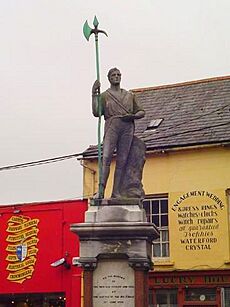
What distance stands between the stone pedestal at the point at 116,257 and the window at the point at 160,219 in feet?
32.5

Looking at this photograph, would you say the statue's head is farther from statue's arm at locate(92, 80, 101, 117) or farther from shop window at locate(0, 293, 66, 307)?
shop window at locate(0, 293, 66, 307)

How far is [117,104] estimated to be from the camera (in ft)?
42.1

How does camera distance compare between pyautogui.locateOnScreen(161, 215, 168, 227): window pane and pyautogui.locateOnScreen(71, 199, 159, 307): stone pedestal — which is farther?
pyautogui.locateOnScreen(161, 215, 168, 227): window pane

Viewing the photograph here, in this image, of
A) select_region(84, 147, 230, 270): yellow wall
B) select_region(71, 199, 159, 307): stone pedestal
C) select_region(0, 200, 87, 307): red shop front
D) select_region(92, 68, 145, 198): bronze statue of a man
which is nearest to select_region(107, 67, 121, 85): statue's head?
select_region(92, 68, 145, 198): bronze statue of a man

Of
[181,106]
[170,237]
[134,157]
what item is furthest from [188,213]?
[134,157]

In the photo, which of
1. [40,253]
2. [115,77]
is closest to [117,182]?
[115,77]

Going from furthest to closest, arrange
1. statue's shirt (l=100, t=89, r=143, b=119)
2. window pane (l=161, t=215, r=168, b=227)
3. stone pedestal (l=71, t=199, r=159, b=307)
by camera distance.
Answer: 1. window pane (l=161, t=215, r=168, b=227)
2. statue's shirt (l=100, t=89, r=143, b=119)
3. stone pedestal (l=71, t=199, r=159, b=307)

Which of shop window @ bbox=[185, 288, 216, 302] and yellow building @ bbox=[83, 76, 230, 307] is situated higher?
yellow building @ bbox=[83, 76, 230, 307]

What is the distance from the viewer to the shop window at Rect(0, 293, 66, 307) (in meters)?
24.1

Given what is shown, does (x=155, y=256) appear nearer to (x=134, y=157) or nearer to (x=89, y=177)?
(x=89, y=177)

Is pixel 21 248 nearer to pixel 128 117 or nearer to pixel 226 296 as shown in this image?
pixel 226 296

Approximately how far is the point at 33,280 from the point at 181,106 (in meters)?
7.87

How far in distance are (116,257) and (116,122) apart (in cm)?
249

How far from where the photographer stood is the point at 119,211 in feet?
39.7
